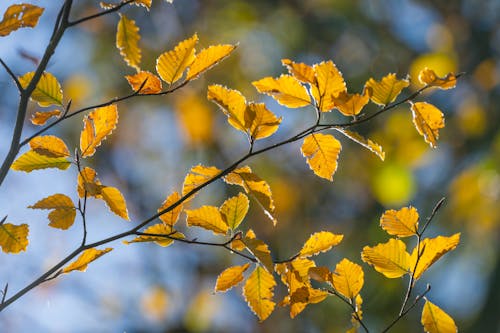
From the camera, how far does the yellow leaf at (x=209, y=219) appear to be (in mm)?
772

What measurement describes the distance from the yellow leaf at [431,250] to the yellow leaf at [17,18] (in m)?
0.53

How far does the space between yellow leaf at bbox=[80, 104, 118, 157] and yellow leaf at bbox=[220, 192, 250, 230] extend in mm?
174

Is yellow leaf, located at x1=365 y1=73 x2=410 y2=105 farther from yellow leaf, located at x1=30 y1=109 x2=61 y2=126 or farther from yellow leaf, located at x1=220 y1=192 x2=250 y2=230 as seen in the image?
yellow leaf, located at x1=30 y1=109 x2=61 y2=126

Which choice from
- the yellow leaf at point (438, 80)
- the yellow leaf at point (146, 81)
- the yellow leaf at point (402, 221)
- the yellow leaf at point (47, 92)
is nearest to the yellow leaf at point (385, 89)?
the yellow leaf at point (438, 80)

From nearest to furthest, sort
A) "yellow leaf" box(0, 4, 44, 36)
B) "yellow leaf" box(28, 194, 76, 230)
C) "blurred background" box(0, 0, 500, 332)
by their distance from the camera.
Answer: "yellow leaf" box(0, 4, 44, 36)
"yellow leaf" box(28, 194, 76, 230)
"blurred background" box(0, 0, 500, 332)

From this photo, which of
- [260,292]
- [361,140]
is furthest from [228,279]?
[361,140]

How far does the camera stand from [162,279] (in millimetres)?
4324

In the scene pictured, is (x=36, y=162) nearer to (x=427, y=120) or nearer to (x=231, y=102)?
(x=231, y=102)

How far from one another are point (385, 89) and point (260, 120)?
153mm

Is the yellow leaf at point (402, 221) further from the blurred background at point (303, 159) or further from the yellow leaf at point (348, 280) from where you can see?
the blurred background at point (303, 159)

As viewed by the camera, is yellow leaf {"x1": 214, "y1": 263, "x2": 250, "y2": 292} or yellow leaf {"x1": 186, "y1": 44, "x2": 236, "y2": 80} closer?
yellow leaf {"x1": 186, "y1": 44, "x2": 236, "y2": 80}

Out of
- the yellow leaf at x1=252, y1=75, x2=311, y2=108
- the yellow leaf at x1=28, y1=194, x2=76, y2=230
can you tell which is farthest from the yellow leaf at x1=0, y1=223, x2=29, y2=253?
the yellow leaf at x1=252, y1=75, x2=311, y2=108

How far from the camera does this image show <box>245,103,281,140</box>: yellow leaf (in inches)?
27.9

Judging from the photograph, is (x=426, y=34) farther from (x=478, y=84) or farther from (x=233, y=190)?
(x=233, y=190)
